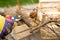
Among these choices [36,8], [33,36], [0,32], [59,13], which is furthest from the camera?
[36,8]

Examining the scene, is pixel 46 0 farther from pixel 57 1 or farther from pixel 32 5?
pixel 32 5

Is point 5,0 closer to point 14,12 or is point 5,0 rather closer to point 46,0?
point 14,12

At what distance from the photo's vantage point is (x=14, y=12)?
305 centimetres

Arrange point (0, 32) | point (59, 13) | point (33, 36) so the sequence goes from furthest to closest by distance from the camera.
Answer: point (59, 13)
point (33, 36)
point (0, 32)

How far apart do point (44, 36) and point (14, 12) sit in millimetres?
1003

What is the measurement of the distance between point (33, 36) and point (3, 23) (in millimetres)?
489

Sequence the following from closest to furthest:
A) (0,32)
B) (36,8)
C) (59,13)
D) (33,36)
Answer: (0,32) < (33,36) < (59,13) < (36,8)

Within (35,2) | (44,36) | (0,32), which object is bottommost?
(44,36)

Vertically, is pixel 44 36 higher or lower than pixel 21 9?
lower

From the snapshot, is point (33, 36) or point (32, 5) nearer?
point (33, 36)

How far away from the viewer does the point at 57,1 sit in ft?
8.66

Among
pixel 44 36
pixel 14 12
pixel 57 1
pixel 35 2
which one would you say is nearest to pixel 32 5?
pixel 35 2

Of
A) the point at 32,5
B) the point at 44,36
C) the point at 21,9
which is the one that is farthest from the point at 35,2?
the point at 44,36

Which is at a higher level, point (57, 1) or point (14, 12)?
point (57, 1)
